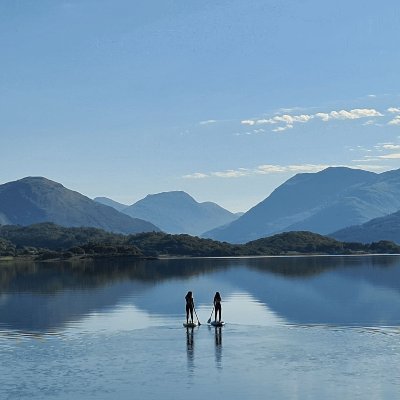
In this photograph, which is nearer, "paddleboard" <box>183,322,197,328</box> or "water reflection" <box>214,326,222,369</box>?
"water reflection" <box>214,326,222,369</box>

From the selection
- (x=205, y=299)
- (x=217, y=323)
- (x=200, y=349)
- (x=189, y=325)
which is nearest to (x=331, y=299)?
(x=205, y=299)

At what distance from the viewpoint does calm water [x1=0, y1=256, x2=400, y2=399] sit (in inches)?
1453

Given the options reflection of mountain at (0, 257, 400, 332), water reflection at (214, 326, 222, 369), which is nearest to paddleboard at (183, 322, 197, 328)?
water reflection at (214, 326, 222, 369)

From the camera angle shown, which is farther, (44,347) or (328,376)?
(44,347)

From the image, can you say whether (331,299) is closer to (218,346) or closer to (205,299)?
(205,299)

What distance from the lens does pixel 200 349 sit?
49.8 meters

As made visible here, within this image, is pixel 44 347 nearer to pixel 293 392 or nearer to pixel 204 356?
pixel 204 356

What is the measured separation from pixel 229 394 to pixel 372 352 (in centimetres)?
1490

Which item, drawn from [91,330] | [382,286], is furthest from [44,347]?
A: [382,286]

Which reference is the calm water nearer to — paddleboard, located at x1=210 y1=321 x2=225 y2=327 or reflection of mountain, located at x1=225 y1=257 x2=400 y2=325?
reflection of mountain, located at x1=225 y1=257 x2=400 y2=325

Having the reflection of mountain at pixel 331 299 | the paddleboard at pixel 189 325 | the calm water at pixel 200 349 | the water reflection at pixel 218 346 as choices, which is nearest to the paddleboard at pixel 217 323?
the water reflection at pixel 218 346

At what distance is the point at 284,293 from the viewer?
104562 millimetres

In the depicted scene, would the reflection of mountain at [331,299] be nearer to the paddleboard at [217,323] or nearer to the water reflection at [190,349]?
the paddleboard at [217,323]

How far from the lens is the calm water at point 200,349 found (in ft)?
121
